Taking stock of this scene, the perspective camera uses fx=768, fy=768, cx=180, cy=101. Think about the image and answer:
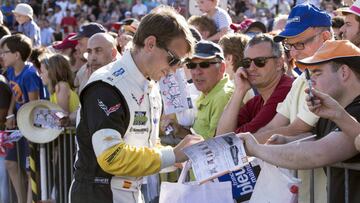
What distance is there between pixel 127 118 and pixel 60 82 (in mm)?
4119

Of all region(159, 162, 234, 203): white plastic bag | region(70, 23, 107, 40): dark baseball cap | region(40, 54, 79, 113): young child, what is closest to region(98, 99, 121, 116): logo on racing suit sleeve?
region(159, 162, 234, 203): white plastic bag

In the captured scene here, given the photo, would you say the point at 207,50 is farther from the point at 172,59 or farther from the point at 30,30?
the point at 30,30

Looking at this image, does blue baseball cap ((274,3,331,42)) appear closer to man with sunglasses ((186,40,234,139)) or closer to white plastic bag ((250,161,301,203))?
man with sunglasses ((186,40,234,139))

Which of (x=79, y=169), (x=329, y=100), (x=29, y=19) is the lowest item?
(x=29, y=19)

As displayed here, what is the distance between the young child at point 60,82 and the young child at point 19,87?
1.40ft

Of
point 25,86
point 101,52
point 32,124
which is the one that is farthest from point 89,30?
point 32,124

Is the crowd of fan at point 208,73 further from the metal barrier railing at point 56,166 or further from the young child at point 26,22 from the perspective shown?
the young child at point 26,22

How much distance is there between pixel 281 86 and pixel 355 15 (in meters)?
1.06

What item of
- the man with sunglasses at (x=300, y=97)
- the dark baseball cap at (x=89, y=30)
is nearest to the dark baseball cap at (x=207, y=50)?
the man with sunglasses at (x=300, y=97)

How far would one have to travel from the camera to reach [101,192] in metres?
4.43

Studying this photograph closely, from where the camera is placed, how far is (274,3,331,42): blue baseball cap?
227 inches

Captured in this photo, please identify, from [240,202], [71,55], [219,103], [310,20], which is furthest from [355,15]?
[71,55]

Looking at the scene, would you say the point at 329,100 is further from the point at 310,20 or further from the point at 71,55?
the point at 71,55

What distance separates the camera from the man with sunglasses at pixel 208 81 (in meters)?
6.32
